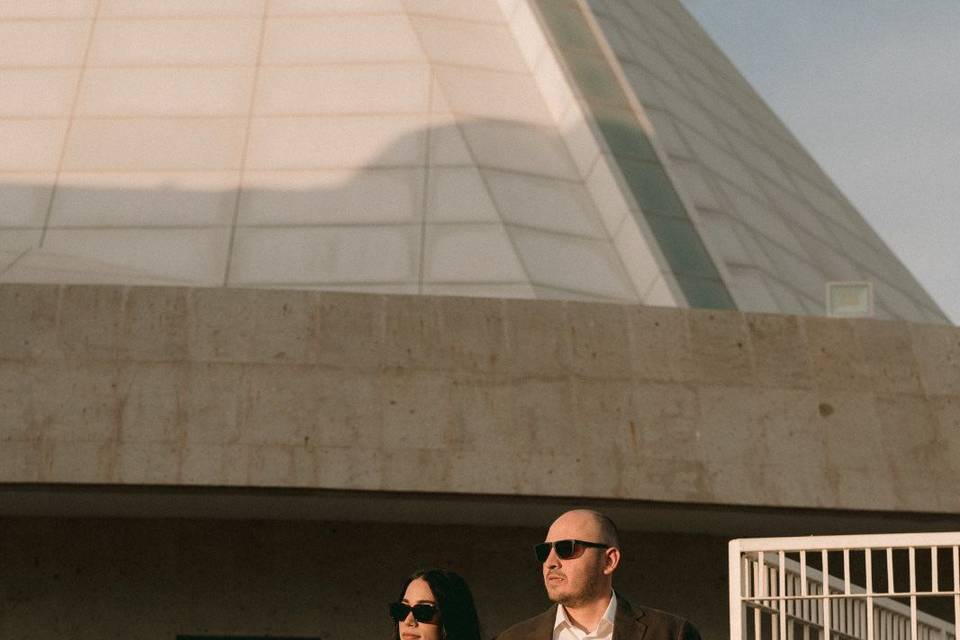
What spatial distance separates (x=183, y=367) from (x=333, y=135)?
596 cm

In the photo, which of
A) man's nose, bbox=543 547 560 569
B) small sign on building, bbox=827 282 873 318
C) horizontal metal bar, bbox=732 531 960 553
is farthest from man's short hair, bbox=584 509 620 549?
small sign on building, bbox=827 282 873 318

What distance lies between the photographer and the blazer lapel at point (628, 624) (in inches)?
193

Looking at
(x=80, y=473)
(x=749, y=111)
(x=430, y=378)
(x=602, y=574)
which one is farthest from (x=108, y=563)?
(x=749, y=111)

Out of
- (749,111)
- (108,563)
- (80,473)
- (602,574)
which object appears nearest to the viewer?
(602,574)

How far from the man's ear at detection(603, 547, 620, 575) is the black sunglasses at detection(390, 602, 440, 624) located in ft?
1.97

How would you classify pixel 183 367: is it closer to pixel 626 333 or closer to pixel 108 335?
pixel 108 335

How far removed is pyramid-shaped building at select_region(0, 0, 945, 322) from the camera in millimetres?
14930

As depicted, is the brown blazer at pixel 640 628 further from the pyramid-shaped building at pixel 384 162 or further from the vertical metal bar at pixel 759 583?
the pyramid-shaped building at pixel 384 162

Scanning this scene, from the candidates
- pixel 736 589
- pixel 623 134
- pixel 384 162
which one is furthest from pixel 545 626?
pixel 623 134

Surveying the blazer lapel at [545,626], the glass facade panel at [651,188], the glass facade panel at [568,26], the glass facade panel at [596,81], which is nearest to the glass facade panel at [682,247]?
the glass facade panel at [651,188]

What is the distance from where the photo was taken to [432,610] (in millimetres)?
5215

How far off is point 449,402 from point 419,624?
5772mm

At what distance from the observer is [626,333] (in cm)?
1120

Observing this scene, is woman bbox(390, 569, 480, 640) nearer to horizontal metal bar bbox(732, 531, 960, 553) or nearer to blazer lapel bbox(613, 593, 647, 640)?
blazer lapel bbox(613, 593, 647, 640)
